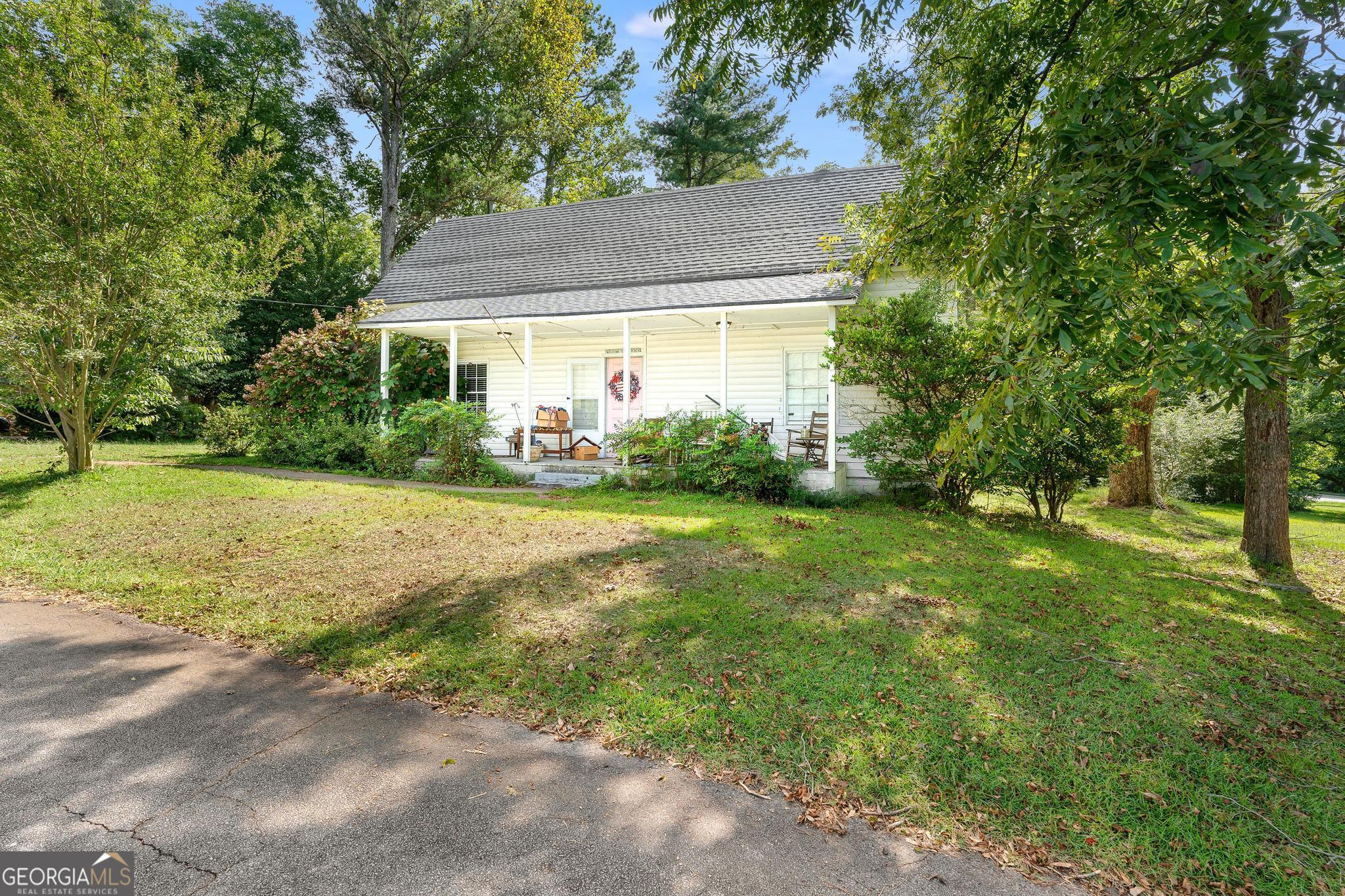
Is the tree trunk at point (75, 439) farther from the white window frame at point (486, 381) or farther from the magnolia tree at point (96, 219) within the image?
the white window frame at point (486, 381)

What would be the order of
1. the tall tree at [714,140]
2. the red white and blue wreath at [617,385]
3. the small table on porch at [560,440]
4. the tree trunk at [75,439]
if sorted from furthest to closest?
the tall tree at [714,140] < the red white and blue wreath at [617,385] < the small table on porch at [560,440] < the tree trunk at [75,439]

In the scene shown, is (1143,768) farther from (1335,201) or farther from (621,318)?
(621,318)

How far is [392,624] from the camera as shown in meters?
4.43

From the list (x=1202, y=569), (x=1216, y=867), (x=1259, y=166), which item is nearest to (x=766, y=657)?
(x=1216, y=867)

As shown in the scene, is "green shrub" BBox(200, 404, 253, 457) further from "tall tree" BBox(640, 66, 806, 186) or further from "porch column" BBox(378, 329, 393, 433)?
"tall tree" BBox(640, 66, 806, 186)

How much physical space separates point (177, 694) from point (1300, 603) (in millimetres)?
9010

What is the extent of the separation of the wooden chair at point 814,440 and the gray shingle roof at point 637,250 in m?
2.57

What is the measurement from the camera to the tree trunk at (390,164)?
23.0 m

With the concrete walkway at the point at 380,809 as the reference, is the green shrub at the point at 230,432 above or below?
above

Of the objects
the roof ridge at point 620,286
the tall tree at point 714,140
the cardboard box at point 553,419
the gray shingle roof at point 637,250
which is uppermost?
the tall tree at point 714,140

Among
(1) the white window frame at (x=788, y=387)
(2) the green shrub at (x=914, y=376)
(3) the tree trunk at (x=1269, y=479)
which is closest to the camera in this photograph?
(3) the tree trunk at (x=1269, y=479)

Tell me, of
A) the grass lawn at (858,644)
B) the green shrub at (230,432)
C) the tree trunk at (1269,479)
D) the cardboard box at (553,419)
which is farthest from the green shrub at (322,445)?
the tree trunk at (1269,479)

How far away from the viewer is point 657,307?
1099 cm

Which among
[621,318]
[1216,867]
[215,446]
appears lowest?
[1216,867]
